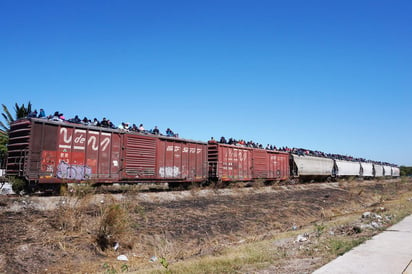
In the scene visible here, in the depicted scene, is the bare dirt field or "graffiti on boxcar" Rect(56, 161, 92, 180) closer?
the bare dirt field

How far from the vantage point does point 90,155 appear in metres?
14.7

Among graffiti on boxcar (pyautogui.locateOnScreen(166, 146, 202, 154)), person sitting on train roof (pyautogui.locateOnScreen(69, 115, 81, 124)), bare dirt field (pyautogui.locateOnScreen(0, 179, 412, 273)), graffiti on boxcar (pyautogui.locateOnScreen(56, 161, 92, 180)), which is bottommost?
bare dirt field (pyautogui.locateOnScreen(0, 179, 412, 273))

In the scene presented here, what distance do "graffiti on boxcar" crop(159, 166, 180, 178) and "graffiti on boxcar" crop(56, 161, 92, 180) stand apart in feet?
15.4

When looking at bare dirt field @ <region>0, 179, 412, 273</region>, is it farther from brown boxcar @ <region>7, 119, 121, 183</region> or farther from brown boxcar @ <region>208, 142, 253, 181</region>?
brown boxcar @ <region>208, 142, 253, 181</region>

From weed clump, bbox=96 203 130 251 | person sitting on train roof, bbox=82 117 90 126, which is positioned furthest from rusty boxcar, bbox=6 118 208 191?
weed clump, bbox=96 203 130 251

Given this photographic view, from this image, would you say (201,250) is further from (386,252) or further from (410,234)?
(410,234)

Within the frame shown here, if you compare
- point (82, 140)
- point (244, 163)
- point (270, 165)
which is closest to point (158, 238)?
point (82, 140)

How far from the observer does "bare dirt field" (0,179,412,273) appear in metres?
6.11

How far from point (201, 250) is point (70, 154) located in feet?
28.3

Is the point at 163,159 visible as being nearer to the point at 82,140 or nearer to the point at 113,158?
the point at 113,158

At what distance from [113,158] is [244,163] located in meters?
12.2

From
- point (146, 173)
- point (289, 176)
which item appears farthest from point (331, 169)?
point (146, 173)

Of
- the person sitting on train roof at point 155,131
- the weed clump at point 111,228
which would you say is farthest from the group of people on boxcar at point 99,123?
the weed clump at point 111,228

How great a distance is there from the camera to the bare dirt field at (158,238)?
6.11 metres
